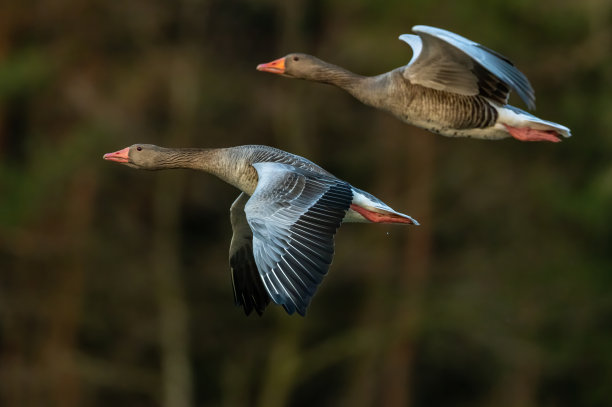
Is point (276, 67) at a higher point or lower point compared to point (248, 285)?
higher

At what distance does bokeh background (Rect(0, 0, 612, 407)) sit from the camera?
21.4 metres

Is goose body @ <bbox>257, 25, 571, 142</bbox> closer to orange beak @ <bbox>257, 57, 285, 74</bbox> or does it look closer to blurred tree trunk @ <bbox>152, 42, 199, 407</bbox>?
orange beak @ <bbox>257, 57, 285, 74</bbox>

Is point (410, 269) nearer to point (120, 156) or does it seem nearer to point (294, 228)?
point (120, 156)

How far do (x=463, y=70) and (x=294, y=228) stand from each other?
237 cm

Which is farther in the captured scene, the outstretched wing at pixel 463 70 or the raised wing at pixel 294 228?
the outstretched wing at pixel 463 70

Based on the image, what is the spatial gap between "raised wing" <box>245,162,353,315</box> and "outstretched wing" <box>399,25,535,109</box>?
1.50m

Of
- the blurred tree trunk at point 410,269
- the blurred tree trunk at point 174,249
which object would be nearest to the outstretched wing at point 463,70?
the blurred tree trunk at point 410,269

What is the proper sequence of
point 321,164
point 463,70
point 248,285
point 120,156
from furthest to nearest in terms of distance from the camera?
point 321,164
point 120,156
point 463,70
point 248,285

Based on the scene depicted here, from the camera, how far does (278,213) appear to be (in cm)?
816

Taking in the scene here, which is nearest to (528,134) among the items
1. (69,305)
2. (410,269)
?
→ (410,269)

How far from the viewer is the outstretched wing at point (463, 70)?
368 inches

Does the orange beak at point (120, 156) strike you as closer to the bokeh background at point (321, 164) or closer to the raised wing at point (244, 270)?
the raised wing at point (244, 270)

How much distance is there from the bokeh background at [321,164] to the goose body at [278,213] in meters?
11.1

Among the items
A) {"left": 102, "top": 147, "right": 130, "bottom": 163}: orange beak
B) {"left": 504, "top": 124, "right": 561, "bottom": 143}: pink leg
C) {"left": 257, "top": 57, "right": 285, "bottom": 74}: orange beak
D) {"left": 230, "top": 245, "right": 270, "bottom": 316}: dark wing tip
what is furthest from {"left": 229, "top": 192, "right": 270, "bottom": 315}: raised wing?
{"left": 504, "top": 124, "right": 561, "bottom": 143}: pink leg
